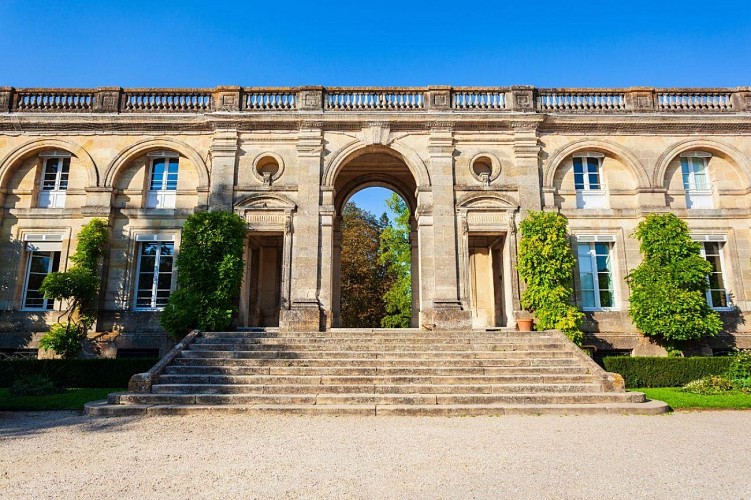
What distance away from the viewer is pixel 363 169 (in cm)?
1723

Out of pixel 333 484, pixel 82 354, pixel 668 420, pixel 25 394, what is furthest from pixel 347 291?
pixel 333 484

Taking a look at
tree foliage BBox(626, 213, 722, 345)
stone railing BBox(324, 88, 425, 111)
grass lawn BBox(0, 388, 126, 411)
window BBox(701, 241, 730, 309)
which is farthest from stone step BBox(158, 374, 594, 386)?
stone railing BBox(324, 88, 425, 111)

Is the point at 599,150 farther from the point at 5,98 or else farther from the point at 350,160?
the point at 5,98

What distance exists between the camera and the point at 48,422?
7148 mm

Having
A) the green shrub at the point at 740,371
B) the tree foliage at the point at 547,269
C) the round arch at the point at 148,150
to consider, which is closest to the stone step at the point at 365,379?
the tree foliage at the point at 547,269

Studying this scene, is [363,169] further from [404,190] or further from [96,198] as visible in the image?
[96,198]

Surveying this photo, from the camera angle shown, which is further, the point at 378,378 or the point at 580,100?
the point at 580,100

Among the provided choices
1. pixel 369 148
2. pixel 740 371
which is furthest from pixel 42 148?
pixel 740 371

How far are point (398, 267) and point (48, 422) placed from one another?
20360mm

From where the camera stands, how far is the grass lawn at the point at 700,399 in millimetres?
8172

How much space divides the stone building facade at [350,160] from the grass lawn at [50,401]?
13.1 ft

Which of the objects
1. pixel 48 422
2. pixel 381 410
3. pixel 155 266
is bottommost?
pixel 48 422

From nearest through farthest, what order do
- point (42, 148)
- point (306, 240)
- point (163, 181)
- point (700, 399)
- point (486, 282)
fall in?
point (700, 399), point (306, 240), point (42, 148), point (163, 181), point (486, 282)

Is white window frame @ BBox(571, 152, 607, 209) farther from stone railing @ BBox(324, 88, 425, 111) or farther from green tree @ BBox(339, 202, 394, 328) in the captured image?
green tree @ BBox(339, 202, 394, 328)
